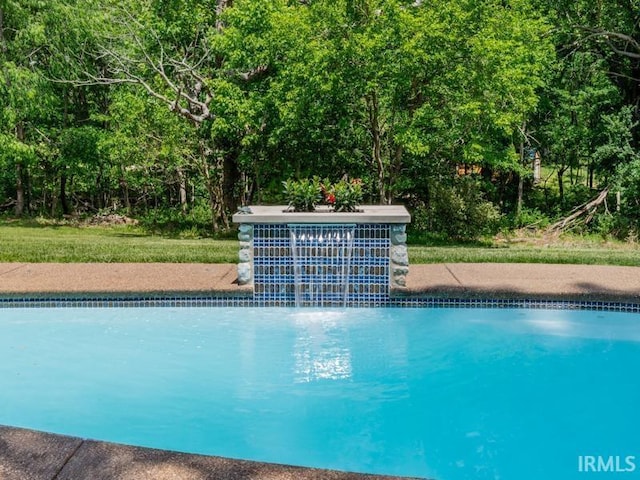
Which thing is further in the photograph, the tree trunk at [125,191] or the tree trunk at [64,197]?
the tree trunk at [64,197]

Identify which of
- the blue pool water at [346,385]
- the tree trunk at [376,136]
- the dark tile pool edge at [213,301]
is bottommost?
the blue pool water at [346,385]

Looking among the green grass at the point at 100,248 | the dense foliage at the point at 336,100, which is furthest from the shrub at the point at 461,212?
the green grass at the point at 100,248

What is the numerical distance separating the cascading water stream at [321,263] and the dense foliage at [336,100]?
4946 millimetres

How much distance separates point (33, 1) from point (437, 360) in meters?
13.5

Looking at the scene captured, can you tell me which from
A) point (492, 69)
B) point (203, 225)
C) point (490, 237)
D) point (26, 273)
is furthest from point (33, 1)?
point (490, 237)

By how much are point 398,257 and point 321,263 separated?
35.1 inches

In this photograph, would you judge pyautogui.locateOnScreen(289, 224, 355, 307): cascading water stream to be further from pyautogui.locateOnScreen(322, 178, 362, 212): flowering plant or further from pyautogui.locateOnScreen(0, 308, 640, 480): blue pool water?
pyautogui.locateOnScreen(322, 178, 362, 212): flowering plant

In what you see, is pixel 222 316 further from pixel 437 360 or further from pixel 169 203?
pixel 169 203

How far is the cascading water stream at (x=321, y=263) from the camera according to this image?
794 cm

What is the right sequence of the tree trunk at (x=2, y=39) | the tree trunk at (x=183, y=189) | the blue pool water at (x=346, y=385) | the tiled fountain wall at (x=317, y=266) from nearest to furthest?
the blue pool water at (x=346, y=385)
the tiled fountain wall at (x=317, y=266)
the tree trunk at (x=2, y=39)
the tree trunk at (x=183, y=189)

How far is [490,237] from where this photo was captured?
14.5 m

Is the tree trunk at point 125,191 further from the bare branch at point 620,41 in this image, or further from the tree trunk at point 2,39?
the bare branch at point 620,41

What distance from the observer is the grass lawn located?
9977 millimetres

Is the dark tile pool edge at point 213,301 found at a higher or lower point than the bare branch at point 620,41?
lower
